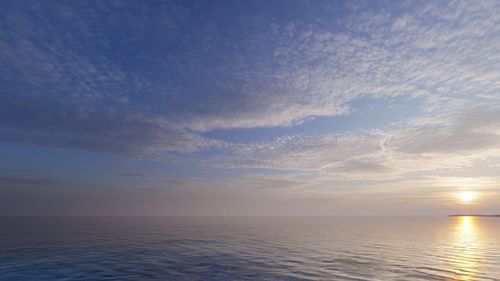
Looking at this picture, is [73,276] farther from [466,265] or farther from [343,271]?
[466,265]

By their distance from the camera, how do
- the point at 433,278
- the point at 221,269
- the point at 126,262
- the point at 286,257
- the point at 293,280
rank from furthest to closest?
1. the point at 286,257
2. the point at 126,262
3. the point at 221,269
4. the point at 433,278
5. the point at 293,280

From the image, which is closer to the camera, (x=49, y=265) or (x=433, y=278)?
(x=433, y=278)

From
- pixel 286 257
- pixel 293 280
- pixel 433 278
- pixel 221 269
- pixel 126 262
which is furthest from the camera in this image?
pixel 286 257

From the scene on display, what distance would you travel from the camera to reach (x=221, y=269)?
40.4 m

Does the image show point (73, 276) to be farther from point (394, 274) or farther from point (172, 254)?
point (394, 274)

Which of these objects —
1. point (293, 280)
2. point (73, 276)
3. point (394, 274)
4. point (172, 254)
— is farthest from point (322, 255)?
point (73, 276)

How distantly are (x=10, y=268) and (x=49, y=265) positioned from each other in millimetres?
4508

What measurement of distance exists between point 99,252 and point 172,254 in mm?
14684

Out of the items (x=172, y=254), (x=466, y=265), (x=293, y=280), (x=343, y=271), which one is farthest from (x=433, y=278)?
(x=172, y=254)

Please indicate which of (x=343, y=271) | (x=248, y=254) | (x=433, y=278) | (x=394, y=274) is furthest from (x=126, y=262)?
(x=433, y=278)

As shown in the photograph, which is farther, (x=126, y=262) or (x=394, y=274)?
(x=126, y=262)

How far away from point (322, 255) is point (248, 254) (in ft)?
47.4

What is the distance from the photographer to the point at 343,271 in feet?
133

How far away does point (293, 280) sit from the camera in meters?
35.3
